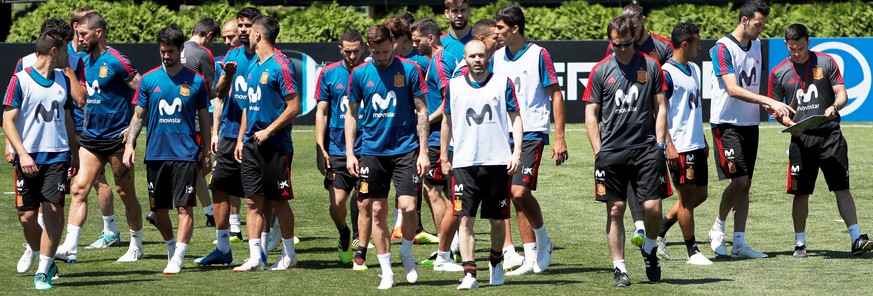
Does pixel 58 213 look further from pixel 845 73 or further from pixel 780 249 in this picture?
pixel 845 73

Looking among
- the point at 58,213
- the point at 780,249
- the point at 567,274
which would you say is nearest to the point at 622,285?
the point at 567,274

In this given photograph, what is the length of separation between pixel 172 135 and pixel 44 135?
3.42ft

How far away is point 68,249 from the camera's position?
10992 mm

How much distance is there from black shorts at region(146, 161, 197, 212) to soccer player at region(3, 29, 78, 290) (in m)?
0.81

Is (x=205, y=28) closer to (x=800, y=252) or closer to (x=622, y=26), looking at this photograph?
(x=622, y=26)

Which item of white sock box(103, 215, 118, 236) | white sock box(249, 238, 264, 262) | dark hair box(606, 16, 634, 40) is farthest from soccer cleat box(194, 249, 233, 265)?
dark hair box(606, 16, 634, 40)

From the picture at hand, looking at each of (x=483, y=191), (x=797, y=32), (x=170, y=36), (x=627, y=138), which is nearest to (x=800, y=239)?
(x=797, y=32)

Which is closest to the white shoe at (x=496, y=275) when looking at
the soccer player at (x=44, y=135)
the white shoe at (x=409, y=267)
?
the white shoe at (x=409, y=267)

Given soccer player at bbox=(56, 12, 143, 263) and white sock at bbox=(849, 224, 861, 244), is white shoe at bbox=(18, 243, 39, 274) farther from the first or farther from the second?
white sock at bbox=(849, 224, 861, 244)

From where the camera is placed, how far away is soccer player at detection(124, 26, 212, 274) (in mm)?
10359

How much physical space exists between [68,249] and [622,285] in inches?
179

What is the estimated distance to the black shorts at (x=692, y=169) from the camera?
1096 cm

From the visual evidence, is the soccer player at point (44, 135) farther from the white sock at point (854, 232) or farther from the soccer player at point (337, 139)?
the white sock at point (854, 232)

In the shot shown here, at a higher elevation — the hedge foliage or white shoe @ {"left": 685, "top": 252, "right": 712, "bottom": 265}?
the hedge foliage
